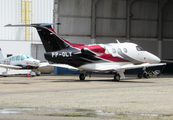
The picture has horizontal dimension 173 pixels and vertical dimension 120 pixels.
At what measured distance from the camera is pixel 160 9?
4825 cm

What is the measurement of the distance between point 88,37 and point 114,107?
3500 centimetres

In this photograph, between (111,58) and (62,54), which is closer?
(62,54)

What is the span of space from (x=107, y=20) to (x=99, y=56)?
21870 millimetres

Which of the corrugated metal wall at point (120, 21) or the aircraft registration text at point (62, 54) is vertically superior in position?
the corrugated metal wall at point (120, 21)

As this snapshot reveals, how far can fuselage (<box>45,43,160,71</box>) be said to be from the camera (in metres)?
25.2

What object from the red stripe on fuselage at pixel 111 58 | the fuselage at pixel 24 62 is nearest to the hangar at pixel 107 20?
the fuselage at pixel 24 62

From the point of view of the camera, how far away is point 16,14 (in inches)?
1911

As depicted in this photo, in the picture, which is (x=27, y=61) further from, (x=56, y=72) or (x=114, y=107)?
(x=114, y=107)

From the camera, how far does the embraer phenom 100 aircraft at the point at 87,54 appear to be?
2520cm

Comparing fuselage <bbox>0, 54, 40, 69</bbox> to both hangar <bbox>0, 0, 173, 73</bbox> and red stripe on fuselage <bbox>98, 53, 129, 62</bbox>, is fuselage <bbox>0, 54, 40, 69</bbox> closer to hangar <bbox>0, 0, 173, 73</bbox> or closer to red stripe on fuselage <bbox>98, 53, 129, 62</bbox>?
hangar <bbox>0, 0, 173, 73</bbox>

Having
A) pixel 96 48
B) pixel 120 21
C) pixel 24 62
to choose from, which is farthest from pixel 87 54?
pixel 120 21

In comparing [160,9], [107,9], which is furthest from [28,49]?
[160,9]

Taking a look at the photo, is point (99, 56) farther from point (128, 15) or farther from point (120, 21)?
point (128, 15)

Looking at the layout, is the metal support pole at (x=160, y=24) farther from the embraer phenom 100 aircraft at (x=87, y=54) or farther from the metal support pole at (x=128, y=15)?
the embraer phenom 100 aircraft at (x=87, y=54)
